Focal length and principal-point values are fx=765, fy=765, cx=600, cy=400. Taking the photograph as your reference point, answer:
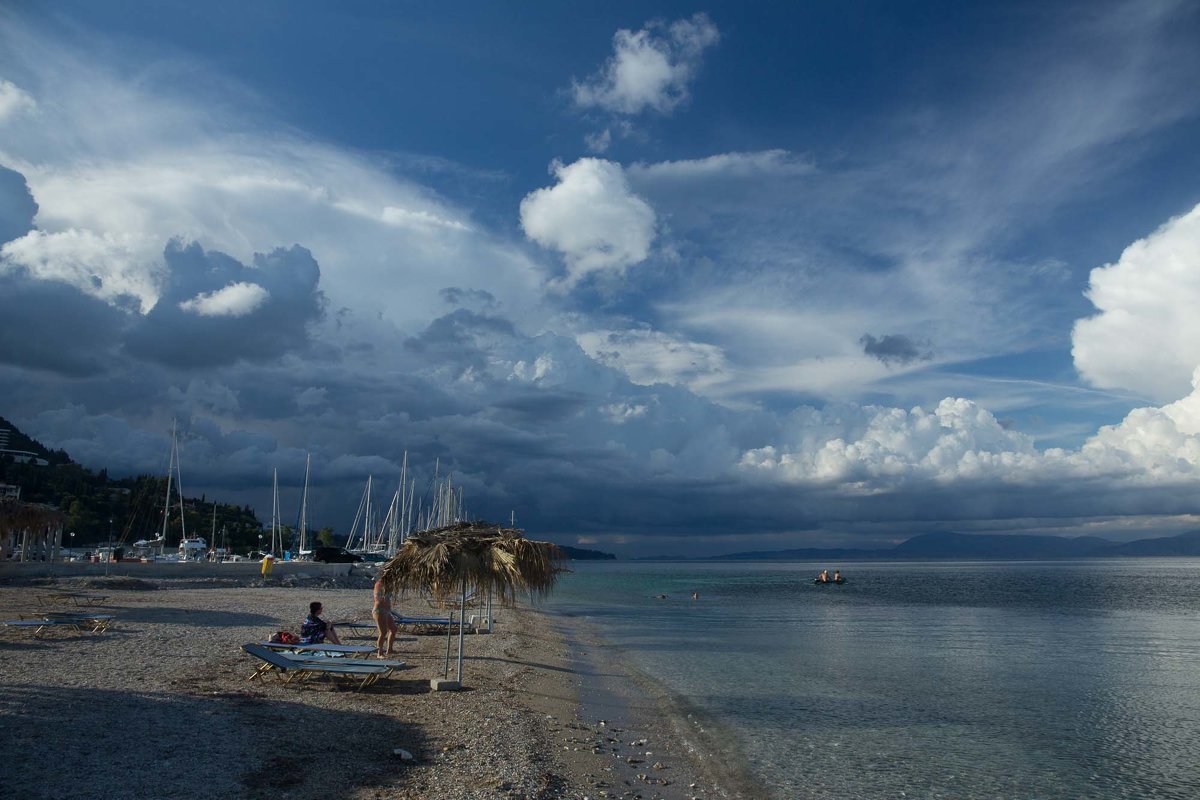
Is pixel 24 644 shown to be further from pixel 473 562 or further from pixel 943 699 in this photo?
pixel 943 699

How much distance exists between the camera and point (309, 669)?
14.5 metres

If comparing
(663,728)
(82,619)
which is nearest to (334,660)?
(663,728)

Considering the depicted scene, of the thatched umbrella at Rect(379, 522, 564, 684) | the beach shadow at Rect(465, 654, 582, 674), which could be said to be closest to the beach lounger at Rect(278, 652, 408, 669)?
the thatched umbrella at Rect(379, 522, 564, 684)

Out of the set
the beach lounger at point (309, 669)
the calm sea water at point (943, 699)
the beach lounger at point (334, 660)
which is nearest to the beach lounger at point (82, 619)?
the beach lounger at point (309, 669)

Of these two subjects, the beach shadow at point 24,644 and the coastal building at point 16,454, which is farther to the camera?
the coastal building at point 16,454

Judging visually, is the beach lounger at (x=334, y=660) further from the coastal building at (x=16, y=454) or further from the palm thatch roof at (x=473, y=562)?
the coastal building at (x=16, y=454)

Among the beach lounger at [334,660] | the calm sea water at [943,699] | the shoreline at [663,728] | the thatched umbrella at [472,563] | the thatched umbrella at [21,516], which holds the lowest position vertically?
the calm sea water at [943,699]

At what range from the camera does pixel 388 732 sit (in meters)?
11.7

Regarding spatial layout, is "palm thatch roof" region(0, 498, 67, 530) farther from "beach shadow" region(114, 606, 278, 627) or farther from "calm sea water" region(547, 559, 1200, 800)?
"calm sea water" region(547, 559, 1200, 800)

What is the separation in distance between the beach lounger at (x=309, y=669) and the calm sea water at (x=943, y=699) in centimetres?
713

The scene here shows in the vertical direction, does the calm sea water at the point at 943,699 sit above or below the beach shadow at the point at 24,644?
below

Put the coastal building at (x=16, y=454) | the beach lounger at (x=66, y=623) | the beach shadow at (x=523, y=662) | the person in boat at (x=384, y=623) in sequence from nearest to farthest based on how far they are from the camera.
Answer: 1. the person in boat at (x=384, y=623)
2. the beach lounger at (x=66, y=623)
3. the beach shadow at (x=523, y=662)
4. the coastal building at (x=16, y=454)

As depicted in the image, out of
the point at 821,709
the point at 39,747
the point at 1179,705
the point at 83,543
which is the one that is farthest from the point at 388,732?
the point at 83,543

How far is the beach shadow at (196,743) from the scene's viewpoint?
8516 millimetres
